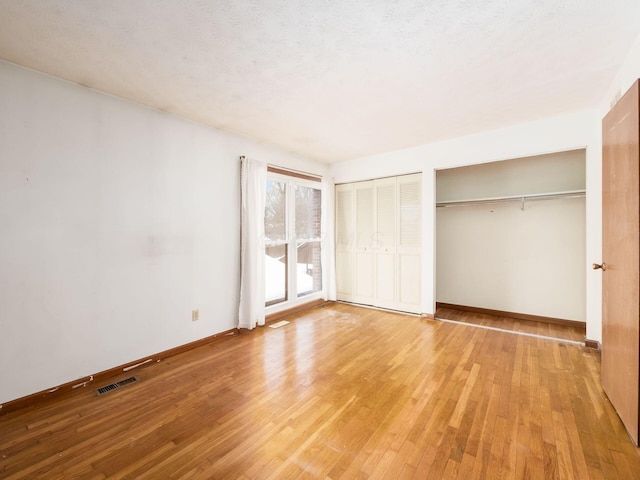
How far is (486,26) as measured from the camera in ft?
5.77

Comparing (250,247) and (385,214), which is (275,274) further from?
(385,214)

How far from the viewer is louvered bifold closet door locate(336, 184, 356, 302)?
16.9ft

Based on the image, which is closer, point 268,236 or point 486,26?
point 486,26

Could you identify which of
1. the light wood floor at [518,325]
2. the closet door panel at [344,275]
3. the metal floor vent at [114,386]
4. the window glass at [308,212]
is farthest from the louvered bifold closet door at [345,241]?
the metal floor vent at [114,386]

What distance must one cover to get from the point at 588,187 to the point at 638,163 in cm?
174

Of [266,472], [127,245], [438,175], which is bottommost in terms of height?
[266,472]

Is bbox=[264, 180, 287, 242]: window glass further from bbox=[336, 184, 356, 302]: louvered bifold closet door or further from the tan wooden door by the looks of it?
the tan wooden door

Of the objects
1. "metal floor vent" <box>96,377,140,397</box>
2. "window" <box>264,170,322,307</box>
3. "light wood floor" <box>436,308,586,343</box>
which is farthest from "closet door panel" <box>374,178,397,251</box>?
"metal floor vent" <box>96,377,140,397</box>

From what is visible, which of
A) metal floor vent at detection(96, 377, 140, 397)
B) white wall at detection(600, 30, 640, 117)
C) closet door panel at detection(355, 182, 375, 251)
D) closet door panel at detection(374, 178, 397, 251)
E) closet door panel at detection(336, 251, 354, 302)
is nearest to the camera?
white wall at detection(600, 30, 640, 117)

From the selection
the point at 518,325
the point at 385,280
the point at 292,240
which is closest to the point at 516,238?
the point at 518,325

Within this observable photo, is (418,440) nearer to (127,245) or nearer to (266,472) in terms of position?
(266,472)

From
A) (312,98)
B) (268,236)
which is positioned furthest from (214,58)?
(268,236)

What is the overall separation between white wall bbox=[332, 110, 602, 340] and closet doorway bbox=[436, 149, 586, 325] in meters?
0.49

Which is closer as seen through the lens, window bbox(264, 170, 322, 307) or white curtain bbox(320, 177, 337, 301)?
window bbox(264, 170, 322, 307)
